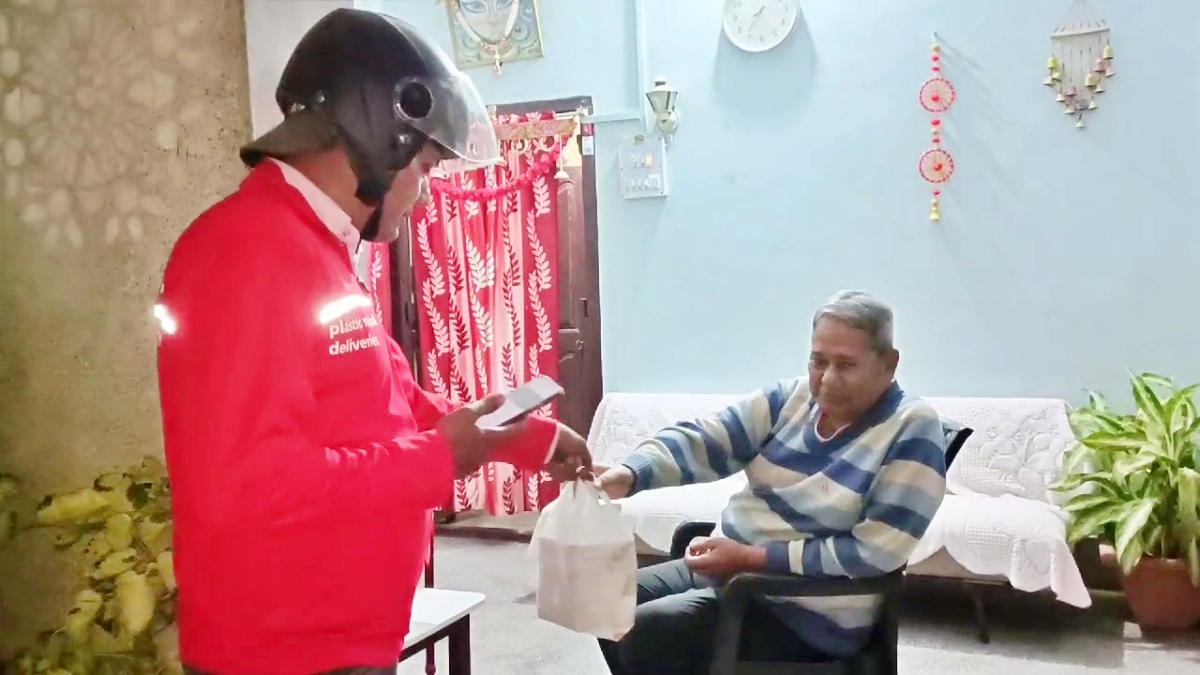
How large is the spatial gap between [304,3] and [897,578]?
1457 millimetres

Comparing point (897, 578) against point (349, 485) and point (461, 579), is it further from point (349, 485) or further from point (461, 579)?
point (461, 579)

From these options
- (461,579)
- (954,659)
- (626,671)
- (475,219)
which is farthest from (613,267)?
(626,671)

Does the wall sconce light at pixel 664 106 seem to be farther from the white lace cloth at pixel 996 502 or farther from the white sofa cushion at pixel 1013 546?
the white sofa cushion at pixel 1013 546

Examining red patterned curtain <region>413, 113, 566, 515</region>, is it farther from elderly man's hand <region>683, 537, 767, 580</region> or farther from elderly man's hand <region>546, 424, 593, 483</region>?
elderly man's hand <region>546, 424, 593, 483</region>

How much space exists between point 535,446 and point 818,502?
660mm

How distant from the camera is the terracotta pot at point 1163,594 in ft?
10.4

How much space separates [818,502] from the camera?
1.91 meters

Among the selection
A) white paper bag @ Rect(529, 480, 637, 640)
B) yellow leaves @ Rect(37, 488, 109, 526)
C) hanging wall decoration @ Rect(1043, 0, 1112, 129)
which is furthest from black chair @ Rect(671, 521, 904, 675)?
hanging wall decoration @ Rect(1043, 0, 1112, 129)

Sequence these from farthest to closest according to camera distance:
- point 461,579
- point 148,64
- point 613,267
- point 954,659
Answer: point 613,267, point 461,579, point 954,659, point 148,64

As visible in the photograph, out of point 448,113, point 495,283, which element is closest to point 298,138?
point 448,113

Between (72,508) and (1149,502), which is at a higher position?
(72,508)

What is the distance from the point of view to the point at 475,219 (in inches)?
182

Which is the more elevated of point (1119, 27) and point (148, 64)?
point (1119, 27)

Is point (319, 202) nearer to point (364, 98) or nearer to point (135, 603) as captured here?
point (364, 98)
